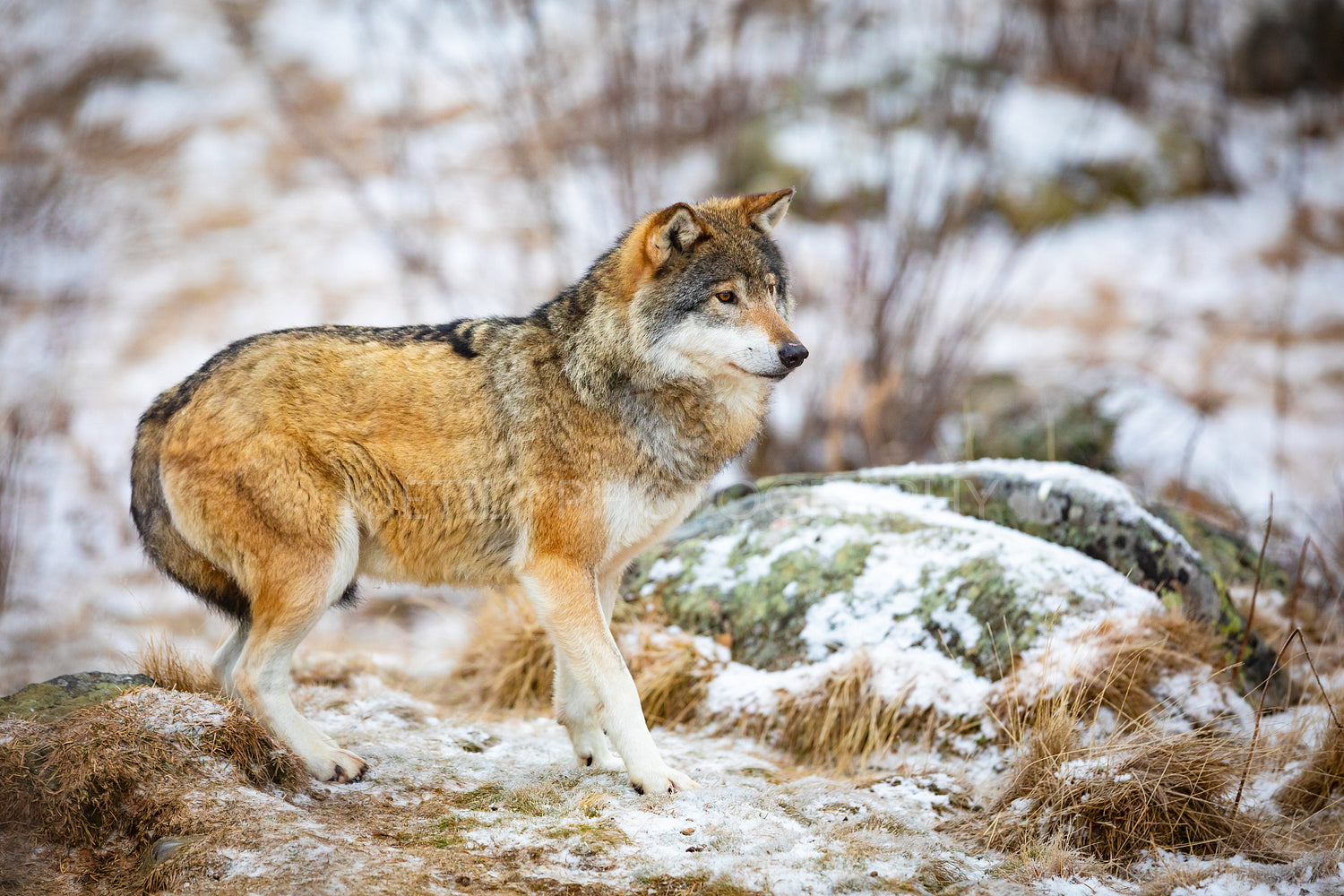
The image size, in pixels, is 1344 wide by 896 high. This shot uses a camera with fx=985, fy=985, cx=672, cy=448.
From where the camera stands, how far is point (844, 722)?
4.88 m

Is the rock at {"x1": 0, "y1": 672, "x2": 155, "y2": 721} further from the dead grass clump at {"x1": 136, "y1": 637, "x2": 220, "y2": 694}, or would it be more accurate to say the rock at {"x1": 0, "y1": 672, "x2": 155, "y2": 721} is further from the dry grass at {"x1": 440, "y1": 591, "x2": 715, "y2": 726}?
the dry grass at {"x1": 440, "y1": 591, "x2": 715, "y2": 726}

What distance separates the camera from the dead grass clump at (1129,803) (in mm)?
3844

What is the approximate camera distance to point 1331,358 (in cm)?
1191

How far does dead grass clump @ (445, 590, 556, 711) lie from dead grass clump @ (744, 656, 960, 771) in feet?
4.18

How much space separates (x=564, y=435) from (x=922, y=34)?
13.5 m

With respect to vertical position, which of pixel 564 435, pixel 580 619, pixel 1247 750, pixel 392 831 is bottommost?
pixel 1247 750

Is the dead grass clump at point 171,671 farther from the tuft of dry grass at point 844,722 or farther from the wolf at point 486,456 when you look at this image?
the tuft of dry grass at point 844,722

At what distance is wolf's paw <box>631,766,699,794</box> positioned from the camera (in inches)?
154

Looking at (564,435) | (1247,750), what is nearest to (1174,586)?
(1247,750)

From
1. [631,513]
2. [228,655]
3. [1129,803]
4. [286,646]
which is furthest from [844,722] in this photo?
[228,655]

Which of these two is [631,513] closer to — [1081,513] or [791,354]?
[791,354]

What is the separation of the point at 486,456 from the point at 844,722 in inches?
87.0

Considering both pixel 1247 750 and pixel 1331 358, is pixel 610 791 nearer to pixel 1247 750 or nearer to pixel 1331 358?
pixel 1247 750

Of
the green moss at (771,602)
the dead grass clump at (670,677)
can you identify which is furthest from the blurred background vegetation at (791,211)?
the dead grass clump at (670,677)
